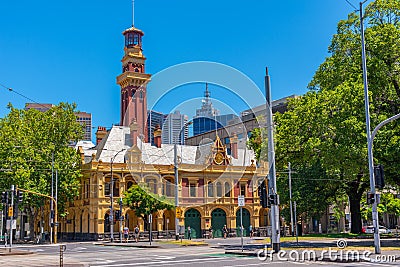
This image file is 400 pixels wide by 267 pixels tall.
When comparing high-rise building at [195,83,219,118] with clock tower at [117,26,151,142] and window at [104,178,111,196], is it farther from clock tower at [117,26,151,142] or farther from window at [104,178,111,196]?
clock tower at [117,26,151,142]

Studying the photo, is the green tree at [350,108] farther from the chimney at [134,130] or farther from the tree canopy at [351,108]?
the chimney at [134,130]

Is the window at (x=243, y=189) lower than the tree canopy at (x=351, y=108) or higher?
lower

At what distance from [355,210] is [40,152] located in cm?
3691

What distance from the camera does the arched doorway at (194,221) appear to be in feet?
216

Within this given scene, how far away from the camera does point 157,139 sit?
6869 cm

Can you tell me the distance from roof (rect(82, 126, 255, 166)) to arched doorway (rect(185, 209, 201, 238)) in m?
6.85

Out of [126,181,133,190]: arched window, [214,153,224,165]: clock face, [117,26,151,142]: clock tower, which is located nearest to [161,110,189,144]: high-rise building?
[126,181,133,190]: arched window

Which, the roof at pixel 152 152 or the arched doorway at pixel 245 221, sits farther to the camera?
the arched doorway at pixel 245 221

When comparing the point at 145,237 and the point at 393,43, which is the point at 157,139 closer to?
the point at 145,237

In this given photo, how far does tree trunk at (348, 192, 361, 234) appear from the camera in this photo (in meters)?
45.1

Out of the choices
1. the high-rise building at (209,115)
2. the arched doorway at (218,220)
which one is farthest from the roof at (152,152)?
the high-rise building at (209,115)

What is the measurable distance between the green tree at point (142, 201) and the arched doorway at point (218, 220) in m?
11.1

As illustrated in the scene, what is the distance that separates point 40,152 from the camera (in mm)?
60656

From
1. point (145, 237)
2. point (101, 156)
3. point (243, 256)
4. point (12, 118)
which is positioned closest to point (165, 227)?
point (145, 237)
